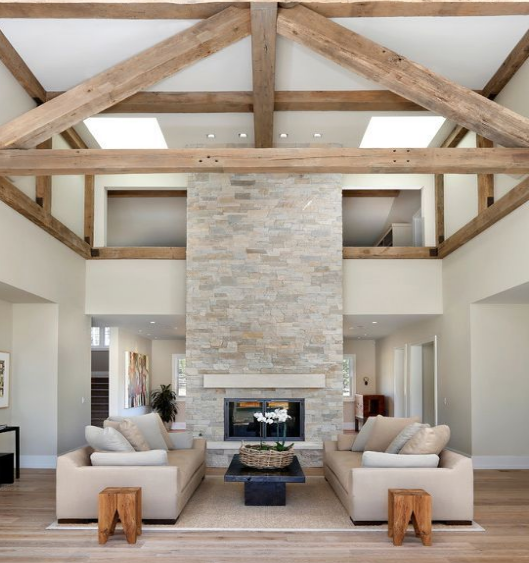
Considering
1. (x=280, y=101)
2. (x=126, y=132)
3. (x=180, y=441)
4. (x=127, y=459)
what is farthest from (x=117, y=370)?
(x=127, y=459)

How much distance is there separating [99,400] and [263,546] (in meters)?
11.4

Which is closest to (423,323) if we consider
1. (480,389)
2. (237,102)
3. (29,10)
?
(480,389)

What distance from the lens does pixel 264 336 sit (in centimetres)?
965

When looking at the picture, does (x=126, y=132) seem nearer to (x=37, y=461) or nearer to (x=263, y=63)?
(x=263, y=63)

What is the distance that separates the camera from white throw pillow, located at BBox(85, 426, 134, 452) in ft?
20.1

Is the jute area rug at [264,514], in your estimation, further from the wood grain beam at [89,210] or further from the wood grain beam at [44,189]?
the wood grain beam at [89,210]

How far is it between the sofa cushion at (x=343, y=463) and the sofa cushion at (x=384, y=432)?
0.67 feet

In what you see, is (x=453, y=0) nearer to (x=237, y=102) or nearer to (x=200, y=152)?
(x=200, y=152)

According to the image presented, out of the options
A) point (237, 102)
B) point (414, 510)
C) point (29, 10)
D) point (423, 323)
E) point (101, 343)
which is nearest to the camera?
point (414, 510)

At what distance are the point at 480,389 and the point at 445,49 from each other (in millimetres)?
4379

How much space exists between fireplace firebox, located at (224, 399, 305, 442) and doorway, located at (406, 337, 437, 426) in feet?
11.3

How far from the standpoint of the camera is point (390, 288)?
10359mm

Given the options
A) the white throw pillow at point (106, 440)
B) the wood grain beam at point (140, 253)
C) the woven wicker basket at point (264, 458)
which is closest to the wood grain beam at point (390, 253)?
the wood grain beam at point (140, 253)

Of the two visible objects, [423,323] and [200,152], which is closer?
[200,152]
